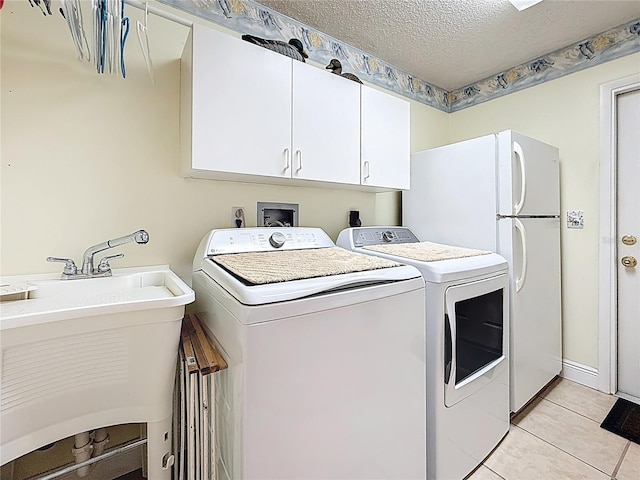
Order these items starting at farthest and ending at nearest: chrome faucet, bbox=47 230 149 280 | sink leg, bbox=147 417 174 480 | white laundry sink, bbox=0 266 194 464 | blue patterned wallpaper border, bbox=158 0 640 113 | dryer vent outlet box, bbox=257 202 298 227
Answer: dryer vent outlet box, bbox=257 202 298 227, blue patterned wallpaper border, bbox=158 0 640 113, chrome faucet, bbox=47 230 149 280, sink leg, bbox=147 417 174 480, white laundry sink, bbox=0 266 194 464

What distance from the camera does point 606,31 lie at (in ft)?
6.79

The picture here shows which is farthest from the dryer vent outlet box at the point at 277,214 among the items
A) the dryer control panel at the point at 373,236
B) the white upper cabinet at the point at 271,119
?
the dryer control panel at the point at 373,236

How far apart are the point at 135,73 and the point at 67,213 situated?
708mm

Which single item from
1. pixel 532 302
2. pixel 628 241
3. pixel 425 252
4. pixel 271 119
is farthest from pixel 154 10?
pixel 628 241

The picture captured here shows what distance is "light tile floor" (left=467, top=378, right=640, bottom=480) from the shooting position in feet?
4.82

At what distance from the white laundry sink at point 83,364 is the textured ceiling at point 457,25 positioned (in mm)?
1844

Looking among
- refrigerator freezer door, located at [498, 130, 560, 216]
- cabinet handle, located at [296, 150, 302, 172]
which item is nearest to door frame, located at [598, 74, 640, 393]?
refrigerator freezer door, located at [498, 130, 560, 216]

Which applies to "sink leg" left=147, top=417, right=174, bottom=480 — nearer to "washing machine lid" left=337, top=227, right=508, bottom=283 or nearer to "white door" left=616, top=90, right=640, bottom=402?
"washing machine lid" left=337, top=227, right=508, bottom=283

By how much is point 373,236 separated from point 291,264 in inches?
35.6

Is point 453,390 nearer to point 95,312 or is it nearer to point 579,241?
point 95,312

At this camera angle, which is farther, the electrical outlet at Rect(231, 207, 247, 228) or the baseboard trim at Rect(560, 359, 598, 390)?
the baseboard trim at Rect(560, 359, 598, 390)

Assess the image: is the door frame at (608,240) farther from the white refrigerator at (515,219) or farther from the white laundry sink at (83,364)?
the white laundry sink at (83,364)

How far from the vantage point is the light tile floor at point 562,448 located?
1470mm

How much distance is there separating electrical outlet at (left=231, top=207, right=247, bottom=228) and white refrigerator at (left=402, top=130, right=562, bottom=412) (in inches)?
51.6
